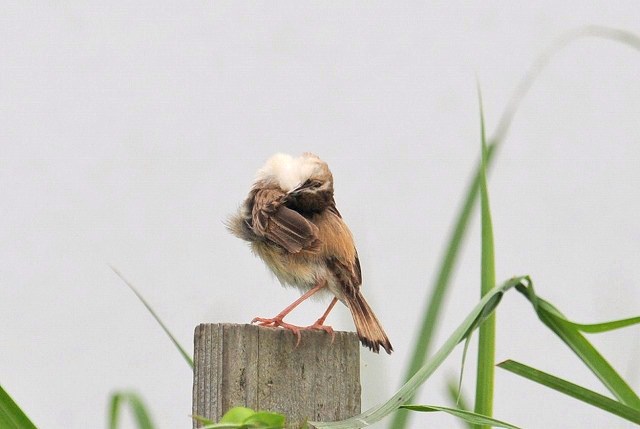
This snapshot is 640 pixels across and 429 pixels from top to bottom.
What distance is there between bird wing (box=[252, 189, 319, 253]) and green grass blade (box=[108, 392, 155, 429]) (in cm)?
53

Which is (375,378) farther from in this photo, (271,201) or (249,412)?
(249,412)

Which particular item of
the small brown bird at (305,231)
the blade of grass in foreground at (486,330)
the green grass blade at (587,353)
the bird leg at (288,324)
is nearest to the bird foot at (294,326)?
the bird leg at (288,324)

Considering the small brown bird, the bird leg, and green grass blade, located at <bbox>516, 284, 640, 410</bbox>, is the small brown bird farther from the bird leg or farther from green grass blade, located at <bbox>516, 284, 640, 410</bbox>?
green grass blade, located at <bbox>516, 284, 640, 410</bbox>

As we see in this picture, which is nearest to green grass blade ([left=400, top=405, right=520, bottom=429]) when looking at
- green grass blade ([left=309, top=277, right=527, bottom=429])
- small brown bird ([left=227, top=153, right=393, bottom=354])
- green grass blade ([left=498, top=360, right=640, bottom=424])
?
green grass blade ([left=309, top=277, right=527, bottom=429])

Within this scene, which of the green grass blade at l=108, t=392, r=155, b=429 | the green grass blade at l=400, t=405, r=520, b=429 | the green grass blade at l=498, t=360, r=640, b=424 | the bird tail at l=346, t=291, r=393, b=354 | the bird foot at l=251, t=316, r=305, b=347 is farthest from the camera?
the green grass blade at l=108, t=392, r=155, b=429

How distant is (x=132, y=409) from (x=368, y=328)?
625 mm

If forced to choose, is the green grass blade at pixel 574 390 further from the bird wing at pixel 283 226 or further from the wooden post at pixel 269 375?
the bird wing at pixel 283 226

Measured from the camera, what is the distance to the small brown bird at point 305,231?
7.64 feet

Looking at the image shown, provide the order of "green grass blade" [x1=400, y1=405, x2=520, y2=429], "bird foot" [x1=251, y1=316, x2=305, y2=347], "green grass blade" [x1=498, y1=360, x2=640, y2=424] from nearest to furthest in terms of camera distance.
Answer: "green grass blade" [x1=400, y1=405, x2=520, y2=429], "green grass blade" [x1=498, y1=360, x2=640, y2=424], "bird foot" [x1=251, y1=316, x2=305, y2=347]

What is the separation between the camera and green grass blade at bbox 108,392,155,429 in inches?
87.0

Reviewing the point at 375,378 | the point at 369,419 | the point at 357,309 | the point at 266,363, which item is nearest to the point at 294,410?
the point at 266,363

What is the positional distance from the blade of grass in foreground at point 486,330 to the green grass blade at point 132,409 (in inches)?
32.3

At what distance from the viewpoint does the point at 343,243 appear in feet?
7.85

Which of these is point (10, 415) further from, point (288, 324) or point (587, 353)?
point (587, 353)
